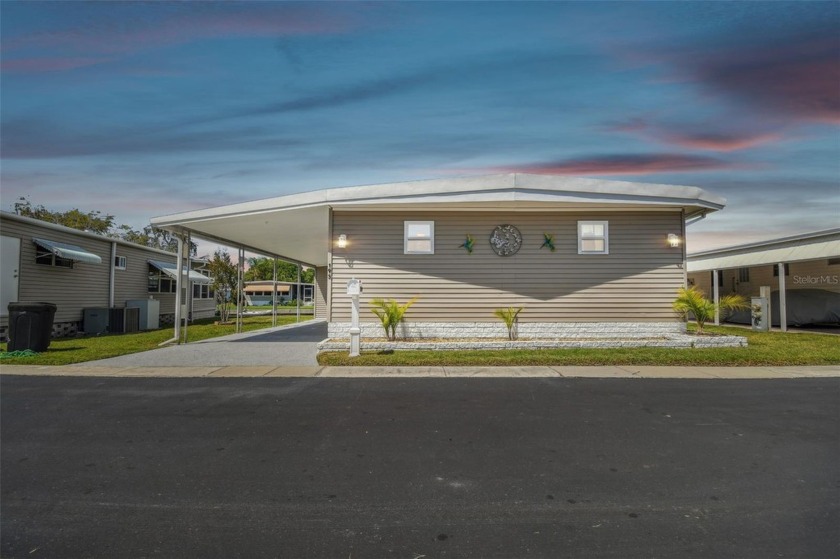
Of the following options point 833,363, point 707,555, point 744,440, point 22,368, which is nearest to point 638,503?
point 707,555

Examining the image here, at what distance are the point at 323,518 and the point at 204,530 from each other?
0.73 m

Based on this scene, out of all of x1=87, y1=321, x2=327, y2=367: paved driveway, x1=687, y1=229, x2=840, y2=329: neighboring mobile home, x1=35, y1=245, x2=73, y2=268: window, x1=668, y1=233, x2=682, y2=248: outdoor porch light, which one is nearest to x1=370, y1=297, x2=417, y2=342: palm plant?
x1=87, y1=321, x2=327, y2=367: paved driveway

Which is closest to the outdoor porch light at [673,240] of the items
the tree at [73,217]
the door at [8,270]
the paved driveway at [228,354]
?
the paved driveway at [228,354]

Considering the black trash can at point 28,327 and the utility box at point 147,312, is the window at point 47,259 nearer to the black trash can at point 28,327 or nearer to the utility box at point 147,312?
the utility box at point 147,312

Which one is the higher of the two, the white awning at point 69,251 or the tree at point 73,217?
the tree at point 73,217

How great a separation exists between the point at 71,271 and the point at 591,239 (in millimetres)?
16265

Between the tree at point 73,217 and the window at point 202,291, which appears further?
the tree at point 73,217

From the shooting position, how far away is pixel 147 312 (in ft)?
59.0

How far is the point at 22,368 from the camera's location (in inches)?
336

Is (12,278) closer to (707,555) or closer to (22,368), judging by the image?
(22,368)

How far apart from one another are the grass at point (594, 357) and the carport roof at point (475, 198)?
3353 millimetres

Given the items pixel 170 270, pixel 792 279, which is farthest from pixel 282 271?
pixel 792 279

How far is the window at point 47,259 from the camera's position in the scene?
45.3ft

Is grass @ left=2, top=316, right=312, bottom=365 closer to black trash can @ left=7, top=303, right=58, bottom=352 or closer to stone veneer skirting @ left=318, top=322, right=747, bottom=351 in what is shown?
black trash can @ left=7, top=303, right=58, bottom=352
